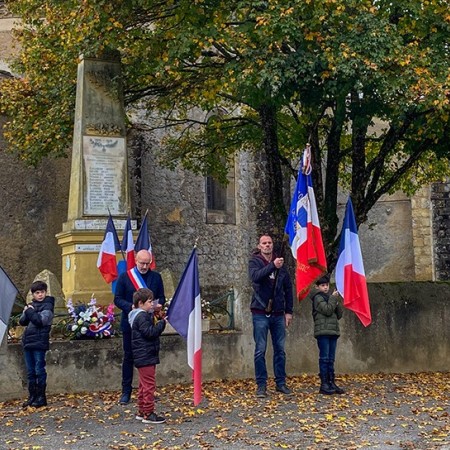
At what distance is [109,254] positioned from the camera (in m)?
11.8

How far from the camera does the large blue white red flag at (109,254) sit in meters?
11.8

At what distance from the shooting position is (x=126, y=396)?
9445 mm

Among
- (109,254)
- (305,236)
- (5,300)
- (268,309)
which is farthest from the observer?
(109,254)

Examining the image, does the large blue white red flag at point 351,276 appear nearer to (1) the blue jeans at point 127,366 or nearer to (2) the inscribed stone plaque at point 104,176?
(1) the blue jeans at point 127,366

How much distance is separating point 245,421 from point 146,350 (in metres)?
1.21

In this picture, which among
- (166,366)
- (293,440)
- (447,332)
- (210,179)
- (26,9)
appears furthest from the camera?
(210,179)

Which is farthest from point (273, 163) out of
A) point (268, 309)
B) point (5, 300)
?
point (5, 300)

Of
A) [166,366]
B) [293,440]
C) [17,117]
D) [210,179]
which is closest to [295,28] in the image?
[166,366]

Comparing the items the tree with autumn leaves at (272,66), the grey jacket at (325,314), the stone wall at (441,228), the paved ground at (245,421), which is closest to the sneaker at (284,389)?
the paved ground at (245,421)

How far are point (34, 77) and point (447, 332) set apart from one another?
28.0 ft

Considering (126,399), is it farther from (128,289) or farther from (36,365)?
(128,289)

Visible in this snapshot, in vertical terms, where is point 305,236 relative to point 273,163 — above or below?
below

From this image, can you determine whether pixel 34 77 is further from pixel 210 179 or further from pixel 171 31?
pixel 210 179

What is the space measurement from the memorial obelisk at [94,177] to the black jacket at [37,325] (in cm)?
287
